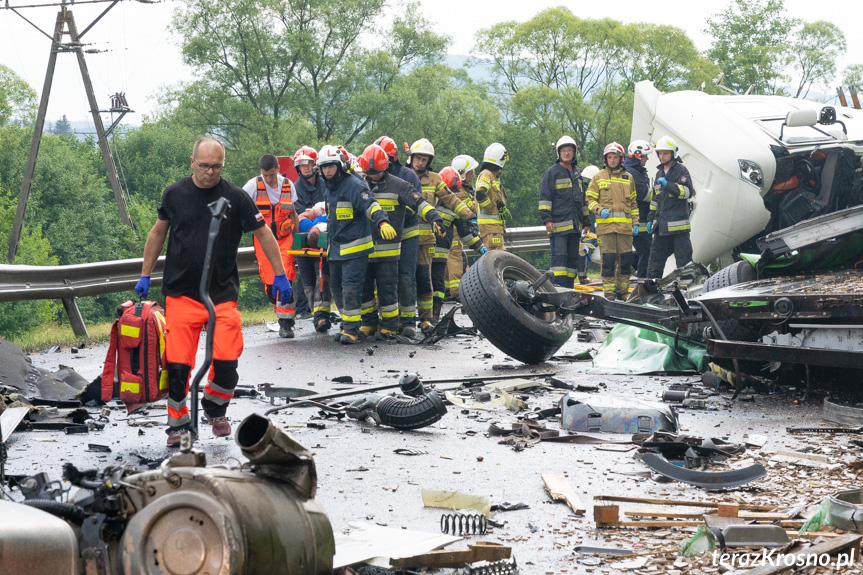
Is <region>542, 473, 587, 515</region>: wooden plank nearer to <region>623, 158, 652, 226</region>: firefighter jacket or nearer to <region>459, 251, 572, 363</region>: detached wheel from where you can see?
<region>459, 251, 572, 363</region>: detached wheel

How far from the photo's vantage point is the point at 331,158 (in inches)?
404

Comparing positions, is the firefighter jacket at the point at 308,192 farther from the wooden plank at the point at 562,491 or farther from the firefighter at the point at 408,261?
the wooden plank at the point at 562,491

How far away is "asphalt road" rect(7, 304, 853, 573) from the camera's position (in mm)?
4027

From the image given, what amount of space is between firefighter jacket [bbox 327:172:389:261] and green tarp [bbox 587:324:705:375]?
111 inches

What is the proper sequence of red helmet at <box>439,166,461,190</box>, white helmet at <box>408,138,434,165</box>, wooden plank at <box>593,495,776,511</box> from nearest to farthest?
wooden plank at <box>593,495,776,511</box>, white helmet at <box>408,138,434,165</box>, red helmet at <box>439,166,461,190</box>

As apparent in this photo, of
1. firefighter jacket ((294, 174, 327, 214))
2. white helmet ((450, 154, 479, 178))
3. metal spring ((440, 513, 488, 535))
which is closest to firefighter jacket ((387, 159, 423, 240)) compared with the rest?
Answer: firefighter jacket ((294, 174, 327, 214))

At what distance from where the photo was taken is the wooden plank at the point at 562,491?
4227 mm

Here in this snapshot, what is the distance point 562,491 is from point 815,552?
1.43 metres

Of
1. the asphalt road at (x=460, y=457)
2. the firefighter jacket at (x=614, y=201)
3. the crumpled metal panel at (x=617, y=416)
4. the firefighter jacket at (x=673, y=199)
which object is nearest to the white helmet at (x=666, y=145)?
the firefighter jacket at (x=673, y=199)

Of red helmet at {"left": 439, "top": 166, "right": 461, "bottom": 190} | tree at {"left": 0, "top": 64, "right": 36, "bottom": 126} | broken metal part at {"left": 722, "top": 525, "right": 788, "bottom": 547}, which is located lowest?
broken metal part at {"left": 722, "top": 525, "right": 788, "bottom": 547}

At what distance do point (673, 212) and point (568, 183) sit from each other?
1.55m

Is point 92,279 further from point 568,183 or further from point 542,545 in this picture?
point 542,545

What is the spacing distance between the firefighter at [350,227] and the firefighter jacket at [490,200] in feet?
10.3

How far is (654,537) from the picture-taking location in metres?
3.79
